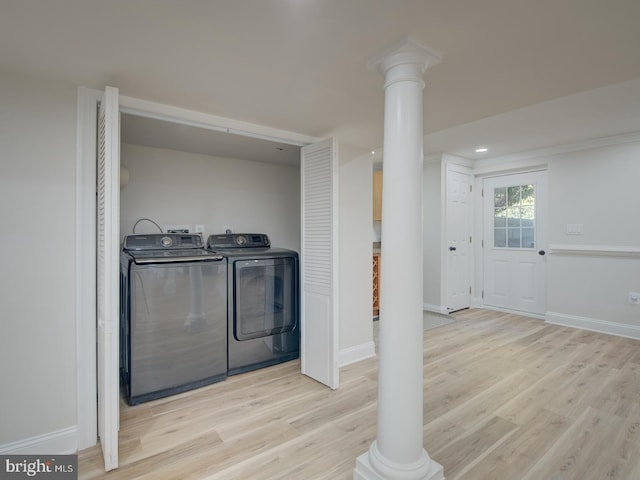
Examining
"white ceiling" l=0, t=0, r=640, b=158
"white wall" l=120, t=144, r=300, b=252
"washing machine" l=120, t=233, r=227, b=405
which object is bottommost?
"washing machine" l=120, t=233, r=227, b=405

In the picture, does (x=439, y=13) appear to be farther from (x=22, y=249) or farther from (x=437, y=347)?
(x=437, y=347)

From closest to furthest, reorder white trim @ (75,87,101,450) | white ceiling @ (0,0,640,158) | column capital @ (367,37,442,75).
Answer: white ceiling @ (0,0,640,158) < column capital @ (367,37,442,75) < white trim @ (75,87,101,450)

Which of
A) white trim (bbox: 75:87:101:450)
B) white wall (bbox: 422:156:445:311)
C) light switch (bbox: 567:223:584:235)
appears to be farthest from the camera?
white wall (bbox: 422:156:445:311)

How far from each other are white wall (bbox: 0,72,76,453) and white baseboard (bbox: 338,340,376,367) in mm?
2018

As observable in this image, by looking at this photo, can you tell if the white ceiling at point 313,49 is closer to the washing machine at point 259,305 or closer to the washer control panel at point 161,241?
the washer control panel at point 161,241

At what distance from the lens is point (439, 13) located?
122 centimetres

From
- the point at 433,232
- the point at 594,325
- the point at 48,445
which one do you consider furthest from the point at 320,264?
the point at 594,325

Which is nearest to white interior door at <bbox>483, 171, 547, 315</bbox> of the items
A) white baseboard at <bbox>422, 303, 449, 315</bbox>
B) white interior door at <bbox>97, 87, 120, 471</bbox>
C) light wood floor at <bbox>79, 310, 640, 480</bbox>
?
white baseboard at <bbox>422, 303, 449, 315</bbox>

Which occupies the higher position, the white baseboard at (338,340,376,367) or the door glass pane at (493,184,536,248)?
the door glass pane at (493,184,536,248)

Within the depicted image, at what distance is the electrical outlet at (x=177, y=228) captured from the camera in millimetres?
3064

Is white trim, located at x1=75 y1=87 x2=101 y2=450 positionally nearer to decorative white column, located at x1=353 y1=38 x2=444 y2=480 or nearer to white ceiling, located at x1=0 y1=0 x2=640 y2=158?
→ white ceiling, located at x1=0 y1=0 x2=640 y2=158

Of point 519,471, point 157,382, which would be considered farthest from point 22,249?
Answer: point 519,471

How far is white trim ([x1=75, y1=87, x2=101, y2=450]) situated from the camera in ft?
6.10

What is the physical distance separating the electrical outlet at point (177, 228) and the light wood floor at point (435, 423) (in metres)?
1.47
